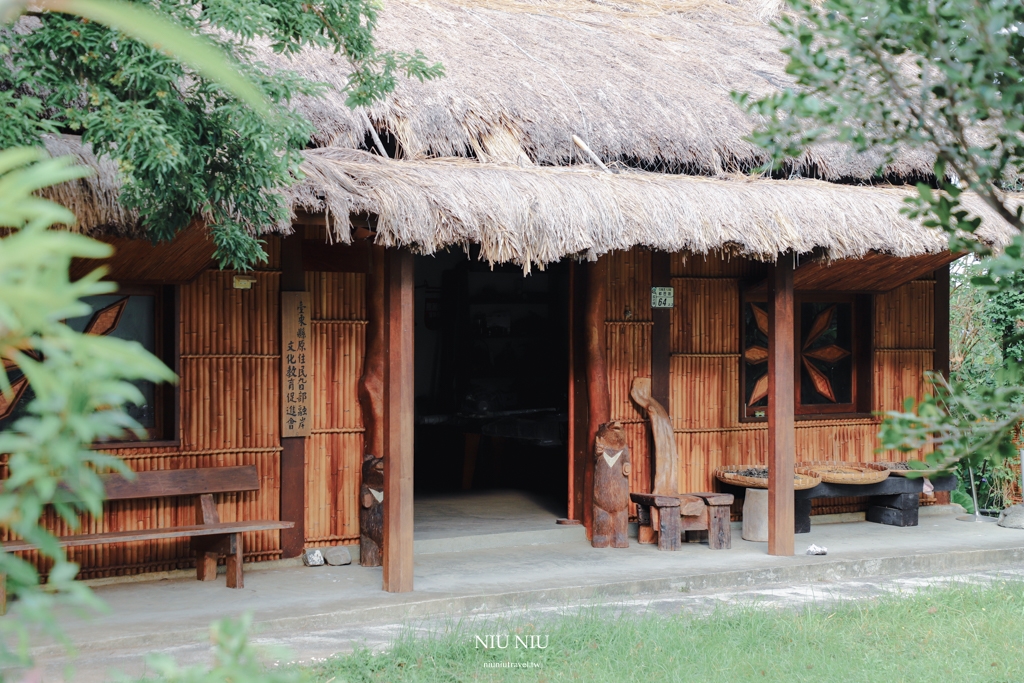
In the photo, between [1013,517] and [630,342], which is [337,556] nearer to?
[630,342]

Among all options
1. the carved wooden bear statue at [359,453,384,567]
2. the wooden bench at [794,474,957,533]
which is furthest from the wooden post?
the wooden bench at [794,474,957,533]

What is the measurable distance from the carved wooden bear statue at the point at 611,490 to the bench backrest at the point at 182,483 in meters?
2.44

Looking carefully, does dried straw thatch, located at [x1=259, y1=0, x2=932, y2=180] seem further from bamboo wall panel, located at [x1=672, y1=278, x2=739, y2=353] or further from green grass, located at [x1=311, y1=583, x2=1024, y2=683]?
A: green grass, located at [x1=311, y1=583, x2=1024, y2=683]

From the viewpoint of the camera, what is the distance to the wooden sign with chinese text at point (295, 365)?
7.00m

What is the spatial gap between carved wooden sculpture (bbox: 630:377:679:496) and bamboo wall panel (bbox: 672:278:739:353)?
0.51 meters

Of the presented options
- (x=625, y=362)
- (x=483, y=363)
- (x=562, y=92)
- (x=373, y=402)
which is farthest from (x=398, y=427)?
(x=483, y=363)

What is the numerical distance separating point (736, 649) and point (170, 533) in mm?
3190

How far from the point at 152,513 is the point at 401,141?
2.79 m

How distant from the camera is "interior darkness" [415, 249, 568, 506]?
10.7 meters

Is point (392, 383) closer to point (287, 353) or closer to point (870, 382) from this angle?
point (287, 353)

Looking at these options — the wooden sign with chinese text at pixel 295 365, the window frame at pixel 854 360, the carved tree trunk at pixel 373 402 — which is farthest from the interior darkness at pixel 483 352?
the wooden sign with chinese text at pixel 295 365

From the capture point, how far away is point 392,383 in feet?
20.4

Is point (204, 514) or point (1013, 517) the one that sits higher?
point (204, 514)

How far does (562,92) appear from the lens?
778 centimetres
